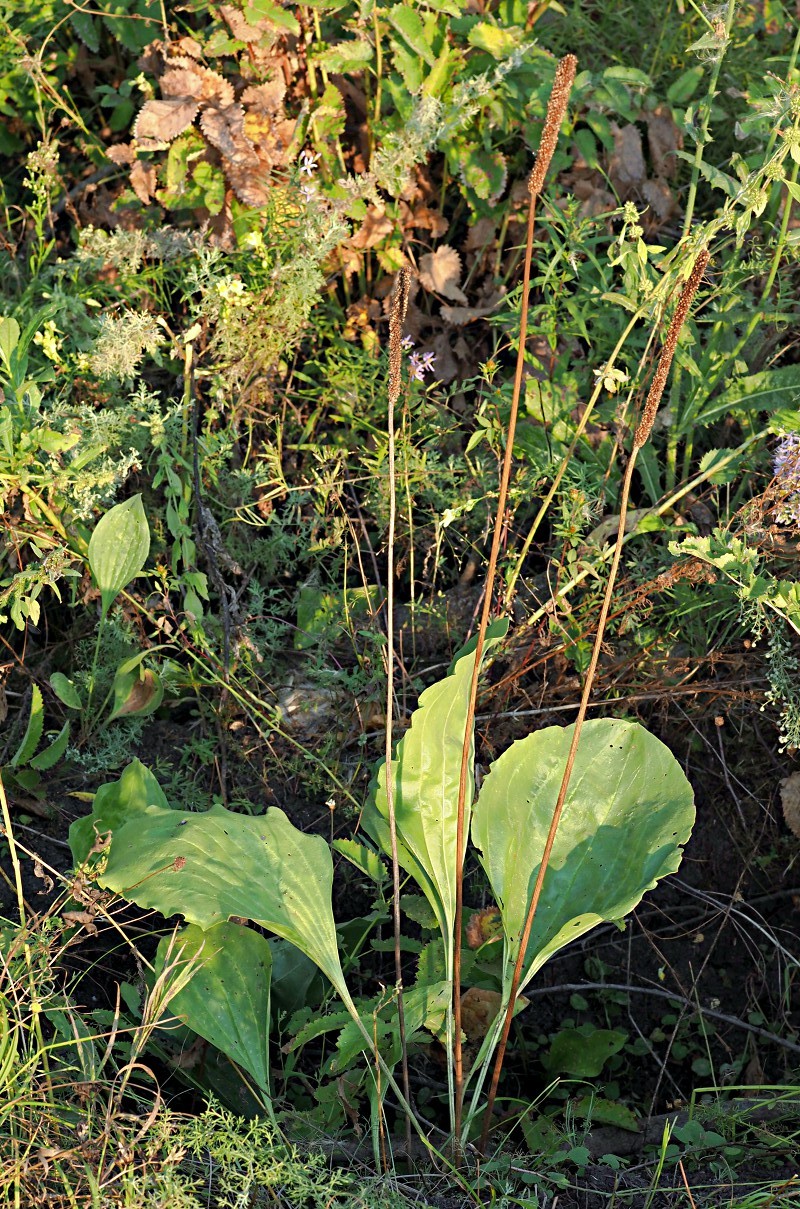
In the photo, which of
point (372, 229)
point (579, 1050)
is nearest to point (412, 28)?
point (372, 229)

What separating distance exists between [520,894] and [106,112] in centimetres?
255

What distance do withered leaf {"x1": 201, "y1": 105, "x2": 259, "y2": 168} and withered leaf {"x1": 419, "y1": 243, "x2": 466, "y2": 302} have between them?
47 cm

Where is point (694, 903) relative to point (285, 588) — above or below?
below

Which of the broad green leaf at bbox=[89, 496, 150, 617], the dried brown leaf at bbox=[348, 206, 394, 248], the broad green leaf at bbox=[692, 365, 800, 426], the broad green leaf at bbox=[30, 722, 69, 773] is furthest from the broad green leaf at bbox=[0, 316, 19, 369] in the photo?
the broad green leaf at bbox=[692, 365, 800, 426]

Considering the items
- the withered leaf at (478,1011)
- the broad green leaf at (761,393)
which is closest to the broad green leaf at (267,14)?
the broad green leaf at (761,393)

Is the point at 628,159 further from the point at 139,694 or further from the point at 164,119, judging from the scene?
the point at 139,694

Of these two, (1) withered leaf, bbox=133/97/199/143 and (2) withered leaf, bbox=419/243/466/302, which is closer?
(1) withered leaf, bbox=133/97/199/143

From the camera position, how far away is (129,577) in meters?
2.21

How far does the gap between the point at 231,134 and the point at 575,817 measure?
175cm

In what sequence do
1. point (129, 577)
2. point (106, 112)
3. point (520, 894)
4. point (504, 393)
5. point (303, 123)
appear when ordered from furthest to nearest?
point (106, 112), point (303, 123), point (504, 393), point (129, 577), point (520, 894)

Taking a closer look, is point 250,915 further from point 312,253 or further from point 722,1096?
point 312,253

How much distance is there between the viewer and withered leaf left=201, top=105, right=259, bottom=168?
8.58ft

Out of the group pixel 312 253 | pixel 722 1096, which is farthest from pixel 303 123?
pixel 722 1096

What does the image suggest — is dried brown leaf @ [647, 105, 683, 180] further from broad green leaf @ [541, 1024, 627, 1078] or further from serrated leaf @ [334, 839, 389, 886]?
broad green leaf @ [541, 1024, 627, 1078]
